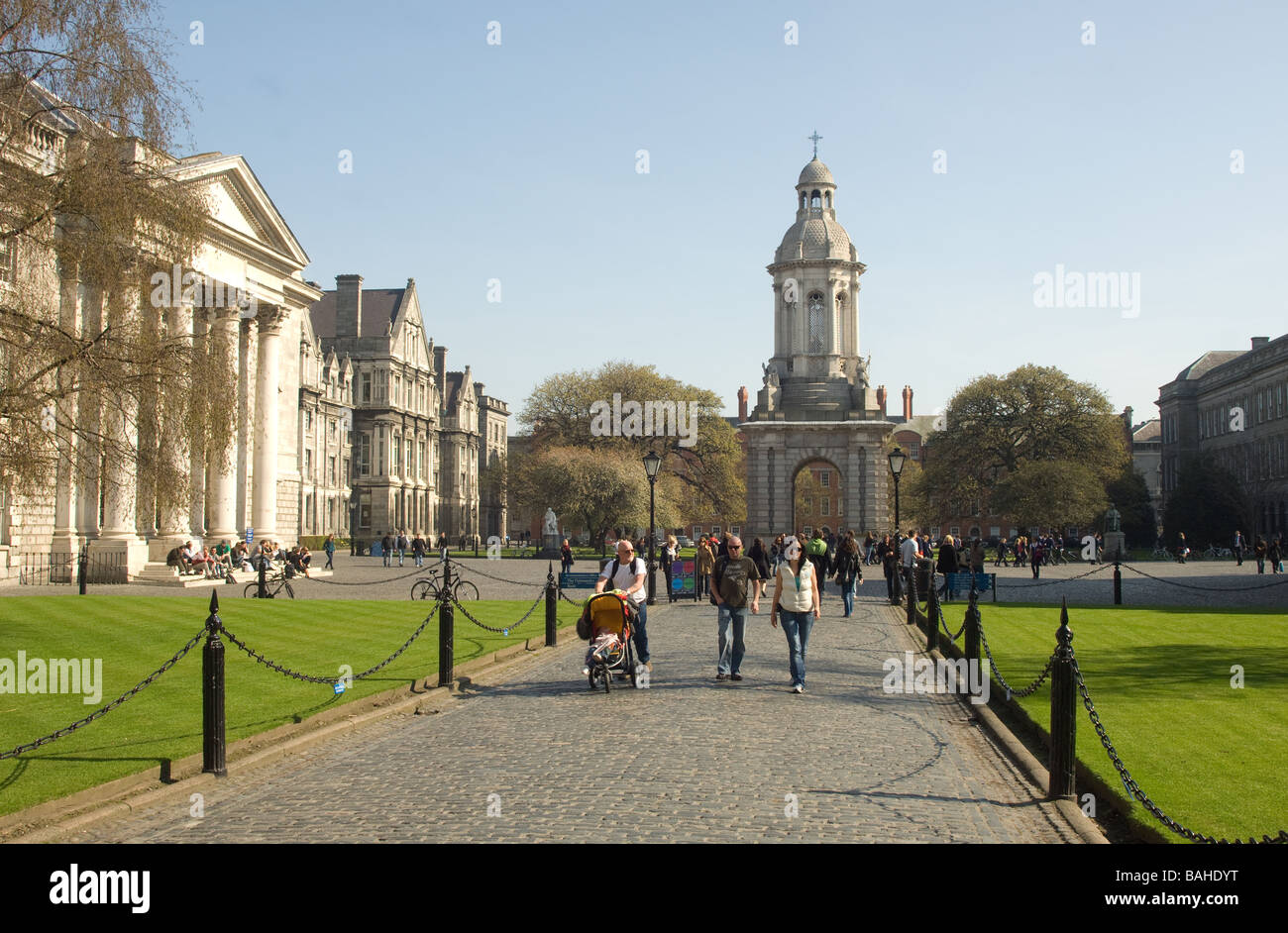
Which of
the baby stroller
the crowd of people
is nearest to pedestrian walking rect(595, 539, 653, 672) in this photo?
the baby stroller

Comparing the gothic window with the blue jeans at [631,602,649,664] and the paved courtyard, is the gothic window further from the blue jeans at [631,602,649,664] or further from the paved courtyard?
the paved courtyard


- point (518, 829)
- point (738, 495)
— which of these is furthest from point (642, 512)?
point (518, 829)

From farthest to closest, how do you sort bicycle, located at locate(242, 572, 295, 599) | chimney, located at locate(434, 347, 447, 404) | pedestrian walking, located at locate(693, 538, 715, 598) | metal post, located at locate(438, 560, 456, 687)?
chimney, located at locate(434, 347, 447, 404) < pedestrian walking, located at locate(693, 538, 715, 598) < bicycle, located at locate(242, 572, 295, 599) < metal post, located at locate(438, 560, 456, 687)

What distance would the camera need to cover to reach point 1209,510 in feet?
251

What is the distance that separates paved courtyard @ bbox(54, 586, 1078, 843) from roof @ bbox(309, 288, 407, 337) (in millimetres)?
82908

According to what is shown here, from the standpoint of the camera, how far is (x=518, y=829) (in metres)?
7.43

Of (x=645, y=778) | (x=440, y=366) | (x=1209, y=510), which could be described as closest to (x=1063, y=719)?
(x=645, y=778)

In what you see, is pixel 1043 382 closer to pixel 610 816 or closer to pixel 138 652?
pixel 138 652

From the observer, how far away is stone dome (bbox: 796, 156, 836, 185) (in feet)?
250

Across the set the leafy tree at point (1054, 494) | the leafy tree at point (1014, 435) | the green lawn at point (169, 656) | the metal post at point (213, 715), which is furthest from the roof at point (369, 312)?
the metal post at point (213, 715)

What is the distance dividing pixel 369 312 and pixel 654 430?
28.9 m

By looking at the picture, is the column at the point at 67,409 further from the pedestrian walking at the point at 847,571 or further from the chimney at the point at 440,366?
the chimney at the point at 440,366

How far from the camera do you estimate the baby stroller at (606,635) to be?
1409cm

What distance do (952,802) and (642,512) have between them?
6378 centimetres
